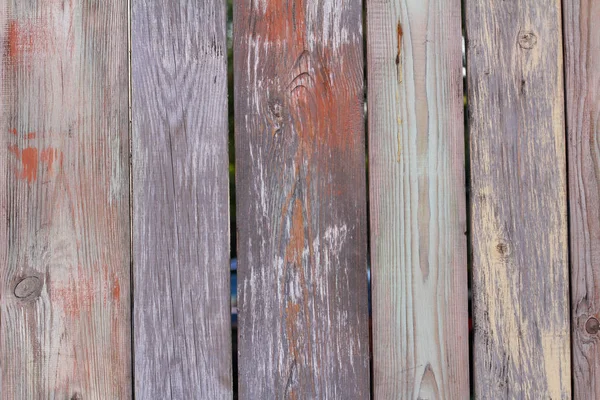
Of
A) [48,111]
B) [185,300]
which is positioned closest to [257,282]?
[185,300]

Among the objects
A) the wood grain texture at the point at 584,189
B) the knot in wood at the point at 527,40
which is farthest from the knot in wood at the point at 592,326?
the knot in wood at the point at 527,40

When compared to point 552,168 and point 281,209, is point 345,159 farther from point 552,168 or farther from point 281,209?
point 552,168

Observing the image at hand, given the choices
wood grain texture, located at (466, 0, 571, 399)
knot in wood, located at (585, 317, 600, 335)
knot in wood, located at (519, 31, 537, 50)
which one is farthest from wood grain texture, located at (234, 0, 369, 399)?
knot in wood, located at (585, 317, 600, 335)

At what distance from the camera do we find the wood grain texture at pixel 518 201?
133 cm

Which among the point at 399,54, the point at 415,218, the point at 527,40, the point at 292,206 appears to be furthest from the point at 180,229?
the point at 527,40

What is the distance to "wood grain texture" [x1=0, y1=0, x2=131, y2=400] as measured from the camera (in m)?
1.29

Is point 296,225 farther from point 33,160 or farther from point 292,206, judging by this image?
point 33,160

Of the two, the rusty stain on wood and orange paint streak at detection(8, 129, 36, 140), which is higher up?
the rusty stain on wood

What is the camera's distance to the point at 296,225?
131cm

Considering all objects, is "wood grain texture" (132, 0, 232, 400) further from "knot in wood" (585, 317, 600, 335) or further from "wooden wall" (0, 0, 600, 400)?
"knot in wood" (585, 317, 600, 335)

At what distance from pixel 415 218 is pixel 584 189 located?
47cm

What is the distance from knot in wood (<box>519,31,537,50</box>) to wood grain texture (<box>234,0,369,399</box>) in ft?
1.57

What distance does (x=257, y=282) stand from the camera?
1.30 metres

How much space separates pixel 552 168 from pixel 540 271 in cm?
28
